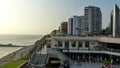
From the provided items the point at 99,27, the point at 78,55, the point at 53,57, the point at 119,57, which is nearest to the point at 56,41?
the point at 78,55

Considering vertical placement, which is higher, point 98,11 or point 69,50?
point 98,11

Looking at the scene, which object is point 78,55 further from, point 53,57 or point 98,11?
point 98,11

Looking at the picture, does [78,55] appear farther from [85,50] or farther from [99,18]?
[99,18]

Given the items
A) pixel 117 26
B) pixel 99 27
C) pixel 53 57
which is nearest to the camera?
pixel 53 57

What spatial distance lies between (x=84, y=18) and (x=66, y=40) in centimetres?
8497

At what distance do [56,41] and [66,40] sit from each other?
6.30 feet

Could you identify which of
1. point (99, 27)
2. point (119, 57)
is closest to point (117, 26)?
point (99, 27)

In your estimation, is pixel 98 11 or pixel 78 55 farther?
pixel 98 11

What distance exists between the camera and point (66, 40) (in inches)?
1912

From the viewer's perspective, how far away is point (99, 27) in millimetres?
125312

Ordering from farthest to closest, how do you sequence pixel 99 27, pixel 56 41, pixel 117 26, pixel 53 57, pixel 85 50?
pixel 99 27 < pixel 117 26 < pixel 56 41 < pixel 85 50 < pixel 53 57

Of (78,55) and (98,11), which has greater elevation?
(98,11)

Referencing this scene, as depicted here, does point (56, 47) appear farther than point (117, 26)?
No

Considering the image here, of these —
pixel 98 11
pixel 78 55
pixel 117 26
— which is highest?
pixel 98 11
